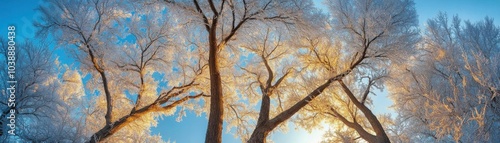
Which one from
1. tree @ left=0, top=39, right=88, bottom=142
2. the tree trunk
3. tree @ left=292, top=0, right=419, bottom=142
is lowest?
the tree trunk

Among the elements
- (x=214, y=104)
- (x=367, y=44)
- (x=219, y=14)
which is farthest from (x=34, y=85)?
(x=367, y=44)

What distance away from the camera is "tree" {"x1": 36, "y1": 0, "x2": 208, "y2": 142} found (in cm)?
960

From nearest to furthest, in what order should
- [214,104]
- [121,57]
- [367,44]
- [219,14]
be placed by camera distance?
[219,14], [214,104], [367,44], [121,57]

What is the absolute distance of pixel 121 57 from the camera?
10922 millimetres

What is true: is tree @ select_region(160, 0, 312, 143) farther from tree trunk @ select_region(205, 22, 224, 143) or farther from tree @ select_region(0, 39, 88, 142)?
tree @ select_region(0, 39, 88, 142)

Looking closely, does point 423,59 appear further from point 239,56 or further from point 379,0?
point 239,56

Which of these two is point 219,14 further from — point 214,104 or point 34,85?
point 34,85

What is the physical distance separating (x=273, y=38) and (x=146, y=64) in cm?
489

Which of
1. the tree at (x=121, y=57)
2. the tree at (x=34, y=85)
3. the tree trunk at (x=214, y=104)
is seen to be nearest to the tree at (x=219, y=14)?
the tree trunk at (x=214, y=104)

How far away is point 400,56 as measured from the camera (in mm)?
9102

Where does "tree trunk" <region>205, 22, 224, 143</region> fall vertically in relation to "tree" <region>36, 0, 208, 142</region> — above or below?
below

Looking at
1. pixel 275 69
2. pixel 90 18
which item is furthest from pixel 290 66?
pixel 90 18

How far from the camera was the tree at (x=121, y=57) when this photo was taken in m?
9.60

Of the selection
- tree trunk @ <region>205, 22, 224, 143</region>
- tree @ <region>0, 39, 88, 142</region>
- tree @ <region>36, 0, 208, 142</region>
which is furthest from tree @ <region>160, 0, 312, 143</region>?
tree @ <region>0, 39, 88, 142</region>
